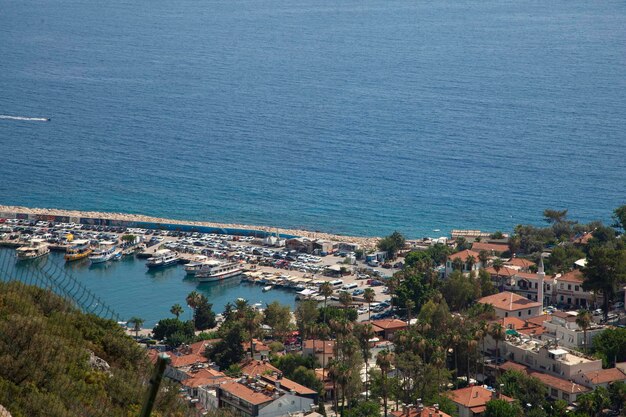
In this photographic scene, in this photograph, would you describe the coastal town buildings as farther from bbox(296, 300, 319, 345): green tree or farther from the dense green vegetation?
the dense green vegetation

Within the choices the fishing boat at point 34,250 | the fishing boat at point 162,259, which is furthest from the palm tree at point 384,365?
the fishing boat at point 34,250

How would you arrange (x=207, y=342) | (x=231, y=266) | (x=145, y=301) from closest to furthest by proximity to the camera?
1. (x=207, y=342)
2. (x=145, y=301)
3. (x=231, y=266)

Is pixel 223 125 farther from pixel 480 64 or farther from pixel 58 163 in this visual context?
pixel 480 64

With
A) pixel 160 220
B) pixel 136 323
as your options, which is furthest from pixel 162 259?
pixel 136 323

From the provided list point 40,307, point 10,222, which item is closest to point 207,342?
point 40,307

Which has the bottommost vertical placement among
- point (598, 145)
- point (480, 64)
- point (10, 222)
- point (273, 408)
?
point (273, 408)

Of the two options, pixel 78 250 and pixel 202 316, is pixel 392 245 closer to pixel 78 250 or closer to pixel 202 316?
pixel 202 316
